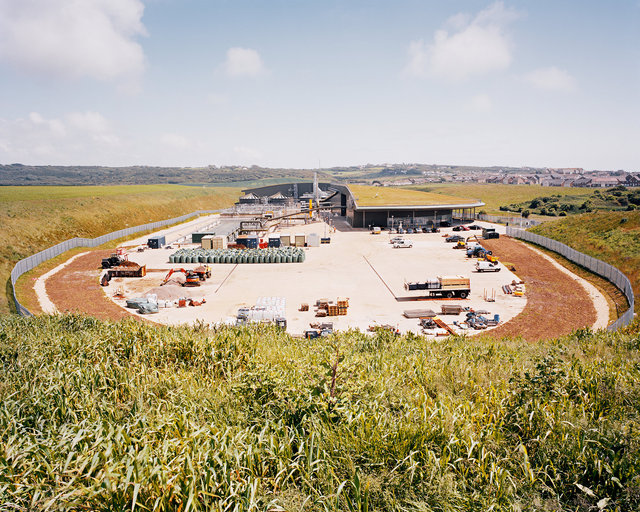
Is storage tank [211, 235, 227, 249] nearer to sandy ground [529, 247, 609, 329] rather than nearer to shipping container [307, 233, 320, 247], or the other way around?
shipping container [307, 233, 320, 247]

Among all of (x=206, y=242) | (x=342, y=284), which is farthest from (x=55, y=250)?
(x=342, y=284)

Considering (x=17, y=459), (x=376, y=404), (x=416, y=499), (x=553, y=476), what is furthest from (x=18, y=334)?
(x=553, y=476)

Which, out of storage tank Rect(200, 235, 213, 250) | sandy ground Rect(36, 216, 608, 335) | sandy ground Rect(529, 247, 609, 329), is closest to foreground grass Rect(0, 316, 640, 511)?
sandy ground Rect(36, 216, 608, 335)

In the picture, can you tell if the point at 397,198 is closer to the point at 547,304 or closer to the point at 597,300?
the point at 597,300

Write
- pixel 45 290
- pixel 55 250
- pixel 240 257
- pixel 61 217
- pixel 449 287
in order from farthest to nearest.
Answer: pixel 61 217 < pixel 55 250 < pixel 240 257 < pixel 45 290 < pixel 449 287

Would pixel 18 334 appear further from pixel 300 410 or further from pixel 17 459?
pixel 300 410

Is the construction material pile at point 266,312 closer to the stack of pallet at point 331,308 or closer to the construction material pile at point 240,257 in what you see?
the stack of pallet at point 331,308

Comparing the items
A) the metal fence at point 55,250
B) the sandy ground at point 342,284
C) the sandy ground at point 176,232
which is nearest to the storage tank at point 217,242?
the sandy ground at point 342,284
